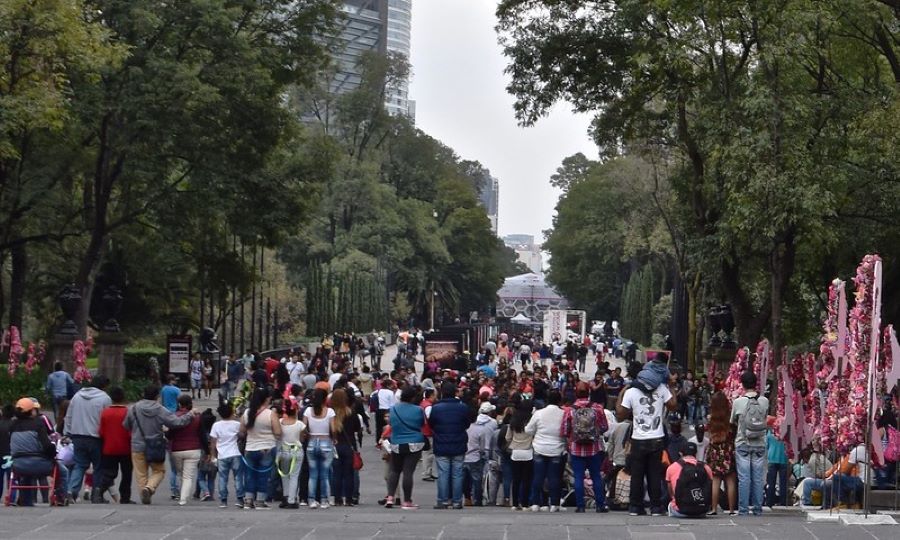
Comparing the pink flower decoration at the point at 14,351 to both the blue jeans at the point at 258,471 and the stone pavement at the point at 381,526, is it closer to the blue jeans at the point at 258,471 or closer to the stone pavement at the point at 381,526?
the blue jeans at the point at 258,471

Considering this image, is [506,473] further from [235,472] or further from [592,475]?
[235,472]

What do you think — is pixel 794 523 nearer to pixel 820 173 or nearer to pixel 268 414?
pixel 268 414

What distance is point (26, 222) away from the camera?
41.4m

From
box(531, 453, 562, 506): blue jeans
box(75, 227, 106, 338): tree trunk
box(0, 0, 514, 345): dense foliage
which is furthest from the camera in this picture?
box(75, 227, 106, 338): tree trunk

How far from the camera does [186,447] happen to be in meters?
17.7

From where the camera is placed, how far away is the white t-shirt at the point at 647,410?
16.1m

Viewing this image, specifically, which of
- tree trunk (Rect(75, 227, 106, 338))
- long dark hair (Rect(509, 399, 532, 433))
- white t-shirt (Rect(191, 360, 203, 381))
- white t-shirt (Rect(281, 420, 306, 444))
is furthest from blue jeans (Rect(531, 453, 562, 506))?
white t-shirt (Rect(191, 360, 203, 381))

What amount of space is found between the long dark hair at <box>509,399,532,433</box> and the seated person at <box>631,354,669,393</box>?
1.68 m

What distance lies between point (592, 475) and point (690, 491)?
1630 millimetres

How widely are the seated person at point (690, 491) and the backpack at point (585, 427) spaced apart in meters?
1.18

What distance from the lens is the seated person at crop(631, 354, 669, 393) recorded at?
16.0m

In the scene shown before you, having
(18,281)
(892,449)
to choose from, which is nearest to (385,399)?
(892,449)

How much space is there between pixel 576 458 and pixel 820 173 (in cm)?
1113

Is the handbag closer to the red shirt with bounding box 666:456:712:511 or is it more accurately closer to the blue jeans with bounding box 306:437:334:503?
the blue jeans with bounding box 306:437:334:503
